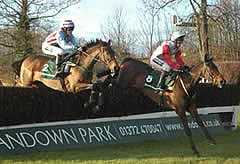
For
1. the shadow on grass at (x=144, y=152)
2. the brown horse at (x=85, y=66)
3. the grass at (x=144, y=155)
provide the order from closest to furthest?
1. the grass at (x=144, y=155)
2. the shadow on grass at (x=144, y=152)
3. the brown horse at (x=85, y=66)

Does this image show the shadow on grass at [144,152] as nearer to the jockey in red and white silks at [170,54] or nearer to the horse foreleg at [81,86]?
the horse foreleg at [81,86]

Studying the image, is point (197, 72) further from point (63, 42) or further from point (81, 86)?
point (63, 42)

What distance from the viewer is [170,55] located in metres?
9.67

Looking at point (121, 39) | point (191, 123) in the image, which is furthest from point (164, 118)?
point (121, 39)

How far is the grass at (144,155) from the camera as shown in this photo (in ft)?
25.2

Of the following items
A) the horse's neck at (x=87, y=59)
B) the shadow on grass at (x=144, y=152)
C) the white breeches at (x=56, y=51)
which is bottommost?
the shadow on grass at (x=144, y=152)

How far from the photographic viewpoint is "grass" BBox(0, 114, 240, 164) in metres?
7.70

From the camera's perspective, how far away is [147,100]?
40.3ft

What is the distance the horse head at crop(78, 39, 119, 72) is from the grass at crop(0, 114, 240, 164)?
183cm

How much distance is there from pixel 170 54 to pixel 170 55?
0.08ft

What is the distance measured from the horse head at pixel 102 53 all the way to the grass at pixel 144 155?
1830 mm

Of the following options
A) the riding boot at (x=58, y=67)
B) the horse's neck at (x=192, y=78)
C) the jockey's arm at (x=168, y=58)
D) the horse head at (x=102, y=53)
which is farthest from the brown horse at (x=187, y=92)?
the riding boot at (x=58, y=67)

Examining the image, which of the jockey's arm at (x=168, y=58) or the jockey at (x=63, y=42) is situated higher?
the jockey at (x=63, y=42)

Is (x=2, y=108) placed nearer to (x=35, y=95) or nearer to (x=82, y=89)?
(x=35, y=95)
